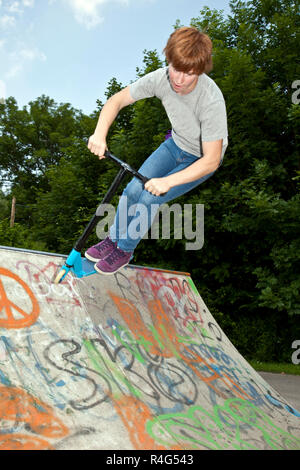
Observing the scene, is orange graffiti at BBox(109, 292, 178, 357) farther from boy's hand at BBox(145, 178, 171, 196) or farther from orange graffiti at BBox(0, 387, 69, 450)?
boy's hand at BBox(145, 178, 171, 196)

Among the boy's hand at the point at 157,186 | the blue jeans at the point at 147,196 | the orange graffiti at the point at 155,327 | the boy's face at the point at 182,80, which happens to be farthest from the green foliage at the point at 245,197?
the boy's hand at the point at 157,186

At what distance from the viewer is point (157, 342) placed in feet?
14.3

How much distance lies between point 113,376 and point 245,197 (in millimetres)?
8487

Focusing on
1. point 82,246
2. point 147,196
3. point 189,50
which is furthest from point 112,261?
point 189,50


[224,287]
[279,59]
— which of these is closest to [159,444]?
[224,287]

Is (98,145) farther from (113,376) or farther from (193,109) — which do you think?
(113,376)

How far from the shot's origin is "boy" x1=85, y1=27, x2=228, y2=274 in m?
3.11

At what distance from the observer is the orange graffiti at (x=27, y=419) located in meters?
2.40

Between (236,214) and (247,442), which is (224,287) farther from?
(247,442)

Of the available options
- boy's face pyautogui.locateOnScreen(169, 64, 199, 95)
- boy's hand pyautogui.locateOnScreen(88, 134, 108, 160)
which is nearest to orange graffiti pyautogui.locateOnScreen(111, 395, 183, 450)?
→ boy's hand pyautogui.locateOnScreen(88, 134, 108, 160)

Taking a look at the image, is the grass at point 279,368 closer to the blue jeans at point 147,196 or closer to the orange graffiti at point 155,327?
the orange graffiti at point 155,327

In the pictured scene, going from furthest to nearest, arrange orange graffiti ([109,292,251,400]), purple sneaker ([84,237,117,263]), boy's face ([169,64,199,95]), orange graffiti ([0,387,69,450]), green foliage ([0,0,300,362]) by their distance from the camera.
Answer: green foliage ([0,0,300,362]), orange graffiti ([109,292,251,400]), purple sneaker ([84,237,117,263]), boy's face ([169,64,199,95]), orange graffiti ([0,387,69,450])

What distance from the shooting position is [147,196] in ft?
12.4

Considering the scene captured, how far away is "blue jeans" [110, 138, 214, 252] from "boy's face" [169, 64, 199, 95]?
0.59 meters
